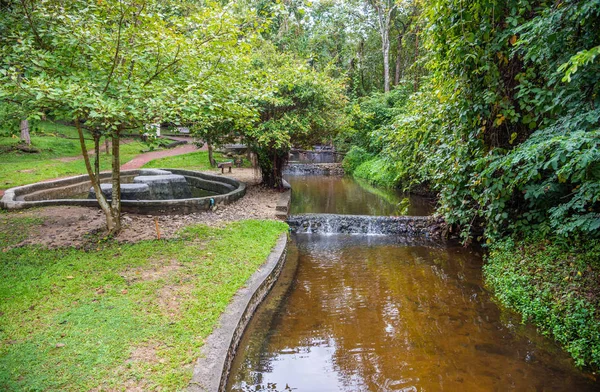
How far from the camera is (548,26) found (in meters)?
4.73

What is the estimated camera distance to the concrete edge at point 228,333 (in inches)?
142

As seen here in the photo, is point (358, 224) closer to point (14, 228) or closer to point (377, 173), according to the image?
point (14, 228)

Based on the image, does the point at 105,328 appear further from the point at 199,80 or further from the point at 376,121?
the point at 376,121

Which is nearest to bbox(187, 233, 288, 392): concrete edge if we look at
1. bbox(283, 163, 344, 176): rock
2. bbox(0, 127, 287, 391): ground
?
bbox(0, 127, 287, 391): ground

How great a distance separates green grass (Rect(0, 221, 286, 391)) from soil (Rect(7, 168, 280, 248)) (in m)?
0.47

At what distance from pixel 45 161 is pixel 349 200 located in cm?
1489

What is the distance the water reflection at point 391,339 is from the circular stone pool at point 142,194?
3.58 meters

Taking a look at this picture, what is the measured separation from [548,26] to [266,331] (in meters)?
5.69

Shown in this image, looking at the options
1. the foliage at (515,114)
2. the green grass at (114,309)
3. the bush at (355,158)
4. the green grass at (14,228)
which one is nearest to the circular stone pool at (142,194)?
the green grass at (14,228)

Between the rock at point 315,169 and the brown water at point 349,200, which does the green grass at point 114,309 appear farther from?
the rock at point 315,169

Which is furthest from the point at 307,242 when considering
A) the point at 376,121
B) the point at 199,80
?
the point at 376,121

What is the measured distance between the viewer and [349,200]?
15.1 m

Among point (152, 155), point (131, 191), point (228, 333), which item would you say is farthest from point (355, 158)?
point (228, 333)

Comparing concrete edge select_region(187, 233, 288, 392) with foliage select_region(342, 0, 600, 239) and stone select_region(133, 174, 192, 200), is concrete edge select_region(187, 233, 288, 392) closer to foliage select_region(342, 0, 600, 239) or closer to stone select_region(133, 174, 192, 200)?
foliage select_region(342, 0, 600, 239)
